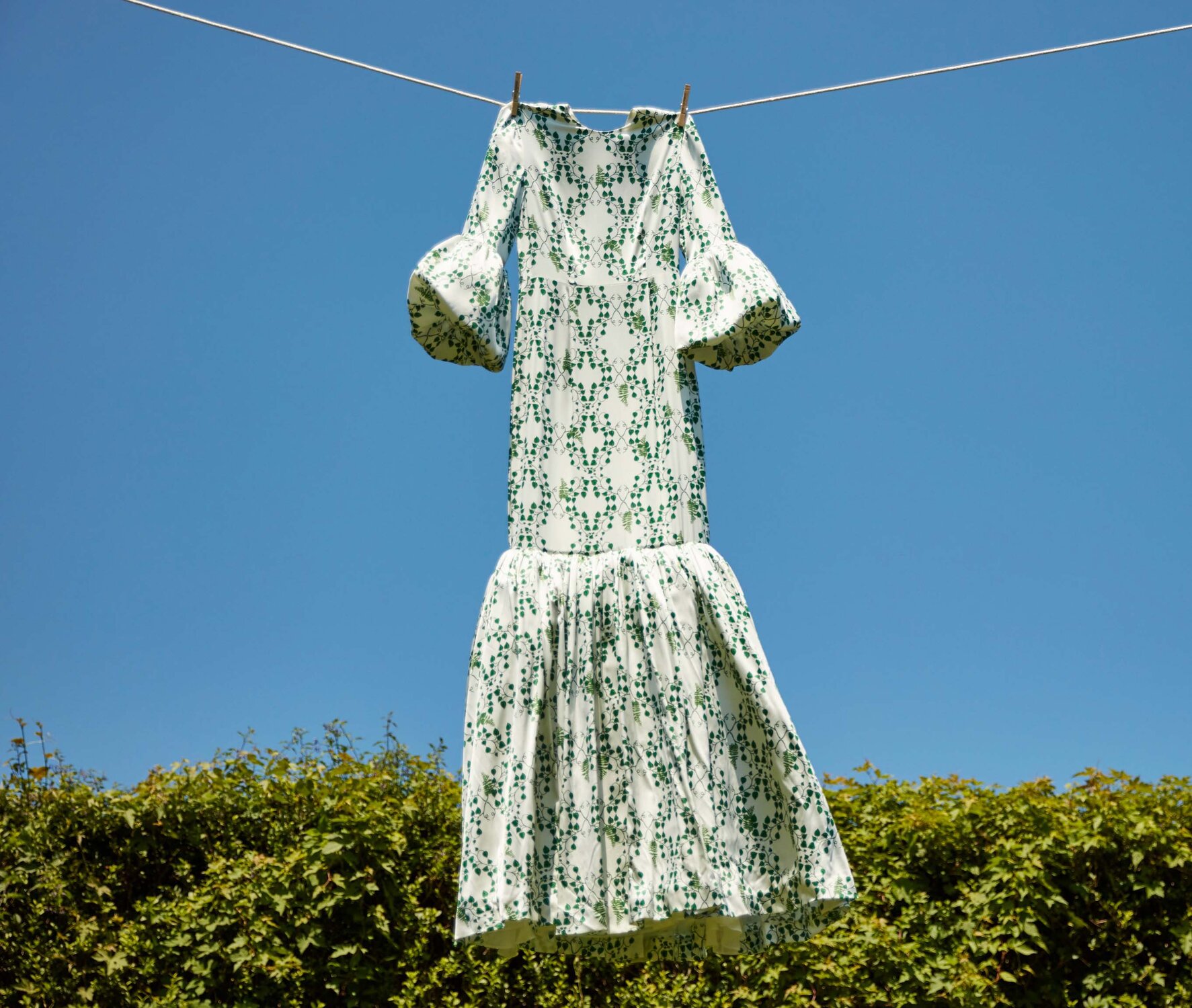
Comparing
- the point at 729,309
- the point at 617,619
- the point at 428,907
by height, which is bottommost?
the point at 428,907

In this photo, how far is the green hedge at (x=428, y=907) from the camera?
159 inches

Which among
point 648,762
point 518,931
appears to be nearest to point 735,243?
point 648,762

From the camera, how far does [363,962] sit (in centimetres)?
407

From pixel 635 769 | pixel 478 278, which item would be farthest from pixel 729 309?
pixel 635 769

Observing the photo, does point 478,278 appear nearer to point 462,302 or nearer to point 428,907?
point 462,302

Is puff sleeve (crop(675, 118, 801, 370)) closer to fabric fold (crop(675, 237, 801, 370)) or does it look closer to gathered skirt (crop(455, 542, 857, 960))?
fabric fold (crop(675, 237, 801, 370))

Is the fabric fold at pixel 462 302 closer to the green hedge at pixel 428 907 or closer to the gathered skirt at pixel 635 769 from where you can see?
the gathered skirt at pixel 635 769

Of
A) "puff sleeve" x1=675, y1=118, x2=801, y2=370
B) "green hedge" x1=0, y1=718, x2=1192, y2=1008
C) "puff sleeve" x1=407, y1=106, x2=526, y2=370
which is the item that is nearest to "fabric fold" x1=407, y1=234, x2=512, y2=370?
"puff sleeve" x1=407, y1=106, x2=526, y2=370

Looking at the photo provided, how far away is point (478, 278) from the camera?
3020mm

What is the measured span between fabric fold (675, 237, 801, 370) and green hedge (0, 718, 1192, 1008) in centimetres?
190

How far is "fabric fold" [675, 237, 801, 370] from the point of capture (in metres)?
3.01

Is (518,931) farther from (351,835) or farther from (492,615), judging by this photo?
(351,835)

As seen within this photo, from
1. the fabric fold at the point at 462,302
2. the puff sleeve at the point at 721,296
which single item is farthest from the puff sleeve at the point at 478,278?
the puff sleeve at the point at 721,296

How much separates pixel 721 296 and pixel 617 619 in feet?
2.62
